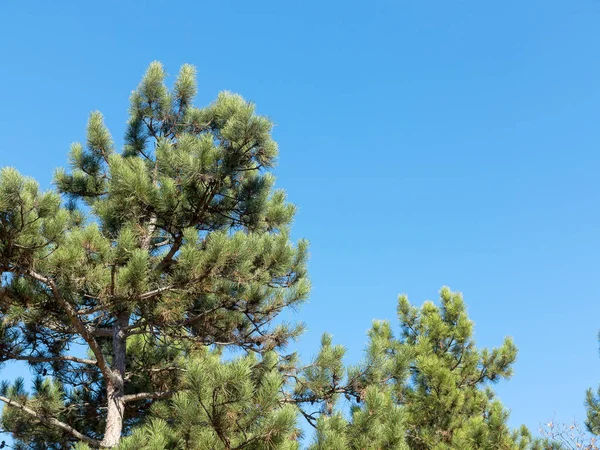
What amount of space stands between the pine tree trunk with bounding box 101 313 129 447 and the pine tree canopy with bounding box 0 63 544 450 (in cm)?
2

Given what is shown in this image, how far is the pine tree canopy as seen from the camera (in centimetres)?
474

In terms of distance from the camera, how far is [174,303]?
5.70 metres

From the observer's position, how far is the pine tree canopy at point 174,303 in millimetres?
4738

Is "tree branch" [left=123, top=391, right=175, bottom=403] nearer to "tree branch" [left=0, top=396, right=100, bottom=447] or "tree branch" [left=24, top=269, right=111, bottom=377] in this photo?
"tree branch" [left=24, top=269, right=111, bottom=377]

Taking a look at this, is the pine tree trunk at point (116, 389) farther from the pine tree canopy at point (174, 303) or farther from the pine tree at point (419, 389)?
the pine tree at point (419, 389)

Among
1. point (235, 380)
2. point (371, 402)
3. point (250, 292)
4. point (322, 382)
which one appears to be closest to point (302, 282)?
point (250, 292)

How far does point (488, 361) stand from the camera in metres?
9.80

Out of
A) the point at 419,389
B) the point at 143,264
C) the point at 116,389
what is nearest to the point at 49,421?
the point at 116,389

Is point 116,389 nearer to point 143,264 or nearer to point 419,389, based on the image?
point 143,264

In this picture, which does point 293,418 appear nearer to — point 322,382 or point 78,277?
point 322,382

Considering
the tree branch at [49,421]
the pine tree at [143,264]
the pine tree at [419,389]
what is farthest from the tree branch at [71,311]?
the pine tree at [419,389]

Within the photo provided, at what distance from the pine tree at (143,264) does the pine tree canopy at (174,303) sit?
0.02 m

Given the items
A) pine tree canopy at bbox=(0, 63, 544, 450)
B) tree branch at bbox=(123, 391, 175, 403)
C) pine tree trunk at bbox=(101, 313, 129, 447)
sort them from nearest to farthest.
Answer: pine tree canopy at bbox=(0, 63, 544, 450) < pine tree trunk at bbox=(101, 313, 129, 447) < tree branch at bbox=(123, 391, 175, 403)

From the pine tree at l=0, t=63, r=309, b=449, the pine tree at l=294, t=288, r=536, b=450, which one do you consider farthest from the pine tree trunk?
the pine tree at l=294, t=288, r=536, b=450
